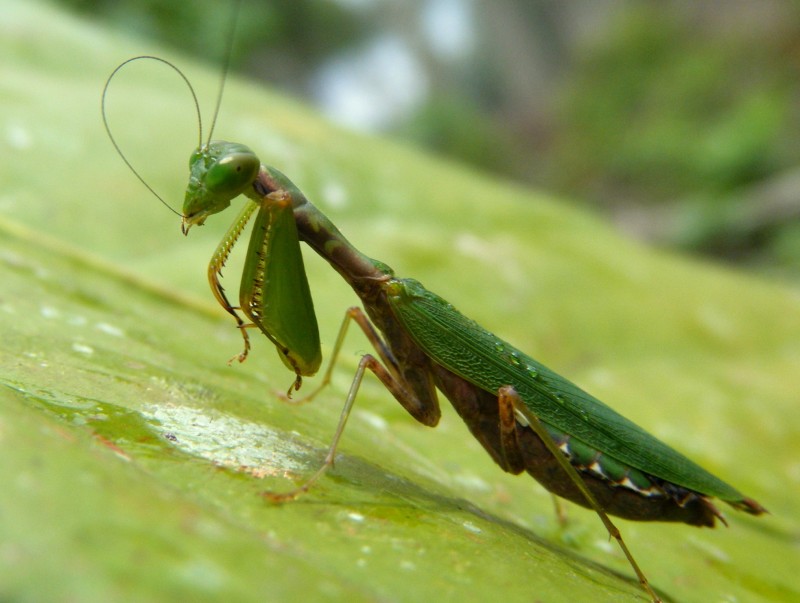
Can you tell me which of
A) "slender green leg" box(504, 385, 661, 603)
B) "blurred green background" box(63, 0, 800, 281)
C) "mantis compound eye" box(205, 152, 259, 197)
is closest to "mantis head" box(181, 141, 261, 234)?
"mantis compound eye" box(205, 152, 259, 197)

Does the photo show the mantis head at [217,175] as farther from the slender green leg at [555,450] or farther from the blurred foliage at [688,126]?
the blurred foliage at [688,126]

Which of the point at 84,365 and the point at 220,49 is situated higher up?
the point at 220,49

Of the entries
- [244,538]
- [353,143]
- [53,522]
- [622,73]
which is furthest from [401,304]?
[622,73]

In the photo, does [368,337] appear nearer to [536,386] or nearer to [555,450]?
[536,386]

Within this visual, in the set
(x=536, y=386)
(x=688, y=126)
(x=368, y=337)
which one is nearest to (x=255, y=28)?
(x=688, y=126)

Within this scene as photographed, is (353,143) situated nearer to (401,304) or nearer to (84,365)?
(401,304)

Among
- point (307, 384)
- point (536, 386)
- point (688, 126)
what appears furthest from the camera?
point (688, 126)
